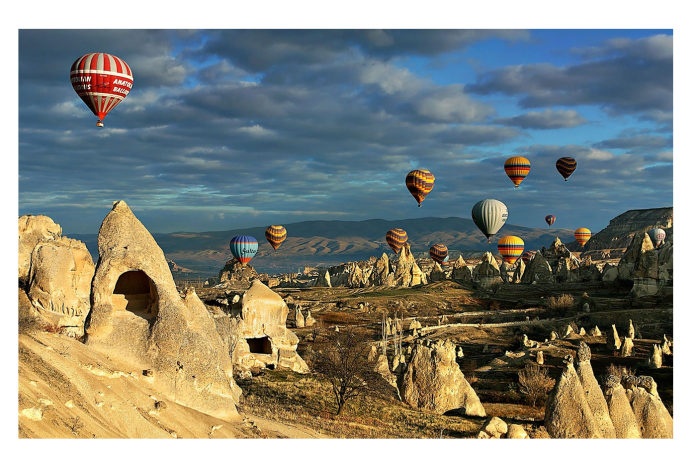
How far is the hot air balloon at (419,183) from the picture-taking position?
76.7 meters

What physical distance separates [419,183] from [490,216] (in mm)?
10187

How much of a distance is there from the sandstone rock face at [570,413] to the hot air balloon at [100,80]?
3066cm

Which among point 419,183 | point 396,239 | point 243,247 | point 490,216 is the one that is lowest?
point 243,247

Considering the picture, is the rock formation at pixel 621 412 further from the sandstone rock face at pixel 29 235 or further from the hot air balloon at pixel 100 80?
the hot air balloon at pixel 100 80

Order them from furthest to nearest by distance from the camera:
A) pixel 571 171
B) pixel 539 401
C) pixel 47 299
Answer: pixel 571 171 < pixel 539 401 < pixel 47 299

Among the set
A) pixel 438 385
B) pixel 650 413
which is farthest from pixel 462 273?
pixel 650 413

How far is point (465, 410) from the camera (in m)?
23.3

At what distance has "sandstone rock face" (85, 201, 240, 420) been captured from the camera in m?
14.8

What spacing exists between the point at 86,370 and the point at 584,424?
42.7 feet

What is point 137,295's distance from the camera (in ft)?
56.3

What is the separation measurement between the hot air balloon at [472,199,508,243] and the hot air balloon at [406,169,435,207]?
766 centimetres

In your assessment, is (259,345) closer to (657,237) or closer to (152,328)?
(152,328)
